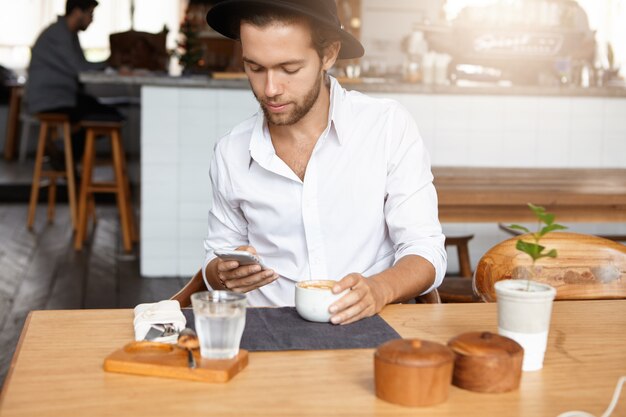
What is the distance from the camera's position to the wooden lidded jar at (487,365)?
43.9 inches

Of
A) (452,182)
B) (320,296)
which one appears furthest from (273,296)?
(452,182)

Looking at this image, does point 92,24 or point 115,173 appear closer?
point 115,173

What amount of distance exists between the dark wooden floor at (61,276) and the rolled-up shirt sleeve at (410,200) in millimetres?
1801

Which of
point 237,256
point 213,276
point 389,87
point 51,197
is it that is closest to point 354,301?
point 237,256

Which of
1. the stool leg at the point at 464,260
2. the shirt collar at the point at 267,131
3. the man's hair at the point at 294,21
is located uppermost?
the man's hair at the point at 294,21

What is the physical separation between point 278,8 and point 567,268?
0.81 meters

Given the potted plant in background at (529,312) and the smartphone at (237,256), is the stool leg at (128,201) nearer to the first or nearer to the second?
the smartphone at (237,256)

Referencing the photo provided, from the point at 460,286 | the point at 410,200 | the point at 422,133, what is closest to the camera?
the point at 410,200

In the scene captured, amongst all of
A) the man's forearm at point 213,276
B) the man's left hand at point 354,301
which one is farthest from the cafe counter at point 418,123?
the man's left hand at point 354,301

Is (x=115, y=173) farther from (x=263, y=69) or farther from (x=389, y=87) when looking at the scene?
(x=263, y=69)

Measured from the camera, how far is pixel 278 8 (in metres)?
1.85

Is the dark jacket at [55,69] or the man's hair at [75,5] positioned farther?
the man's hair at [75,5]

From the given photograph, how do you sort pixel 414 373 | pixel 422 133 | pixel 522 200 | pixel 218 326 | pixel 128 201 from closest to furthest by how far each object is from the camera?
pixel 414 373 < pixel 218 326 < pixel 522 200 < pixel 422 133 < pixel 128 201

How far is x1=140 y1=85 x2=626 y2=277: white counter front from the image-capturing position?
188 inches
